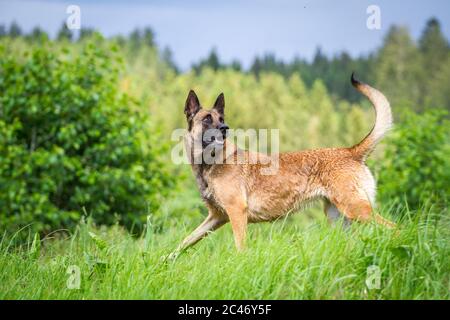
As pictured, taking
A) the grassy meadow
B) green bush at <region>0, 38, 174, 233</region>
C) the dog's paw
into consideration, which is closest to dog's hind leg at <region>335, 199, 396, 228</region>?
the grassy meadow

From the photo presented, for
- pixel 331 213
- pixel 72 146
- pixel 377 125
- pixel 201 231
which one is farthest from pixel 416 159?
pixel 201 231

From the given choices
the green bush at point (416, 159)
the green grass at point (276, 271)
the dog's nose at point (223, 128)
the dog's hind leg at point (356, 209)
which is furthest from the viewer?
the green bush at point (416, 159)

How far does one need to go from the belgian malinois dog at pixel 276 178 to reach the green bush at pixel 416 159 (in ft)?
18.5

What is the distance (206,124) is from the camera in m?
6.13

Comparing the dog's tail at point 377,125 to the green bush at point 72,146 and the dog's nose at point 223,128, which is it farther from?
the green bush at point 72,146

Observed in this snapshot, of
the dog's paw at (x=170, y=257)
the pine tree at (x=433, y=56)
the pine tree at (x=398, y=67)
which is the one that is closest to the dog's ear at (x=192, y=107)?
the dog's paw at (x=170, y=257)

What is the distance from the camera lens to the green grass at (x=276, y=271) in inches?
171

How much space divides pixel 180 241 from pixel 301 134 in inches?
988

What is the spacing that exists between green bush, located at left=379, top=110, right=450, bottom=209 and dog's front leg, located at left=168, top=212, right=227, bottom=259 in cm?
616

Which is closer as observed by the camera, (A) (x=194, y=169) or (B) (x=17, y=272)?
(B) (x=17, y=272)
